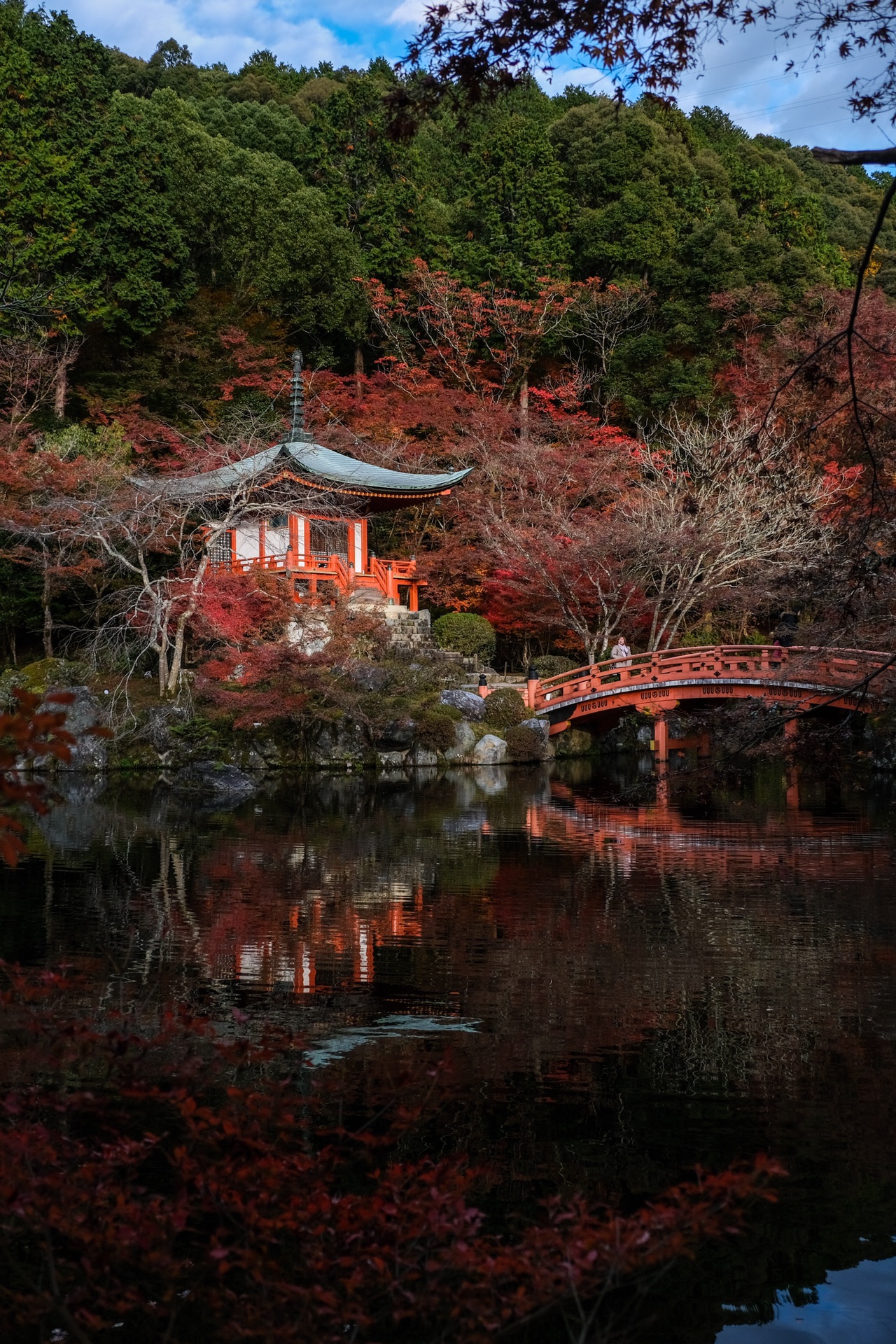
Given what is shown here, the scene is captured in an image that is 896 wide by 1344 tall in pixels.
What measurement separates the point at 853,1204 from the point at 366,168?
29.0 meters

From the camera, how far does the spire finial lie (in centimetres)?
2358

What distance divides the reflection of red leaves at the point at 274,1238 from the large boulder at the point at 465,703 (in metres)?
16.8

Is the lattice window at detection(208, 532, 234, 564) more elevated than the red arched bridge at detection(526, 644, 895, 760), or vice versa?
the lattice window at detection(208, 532, 234, 564)

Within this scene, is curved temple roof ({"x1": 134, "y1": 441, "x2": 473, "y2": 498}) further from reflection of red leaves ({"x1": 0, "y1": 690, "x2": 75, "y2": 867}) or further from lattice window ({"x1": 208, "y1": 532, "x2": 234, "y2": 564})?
reflection of red leaves ({"x1": 0, "y1": 690, "x2": 75, "y2": 867})

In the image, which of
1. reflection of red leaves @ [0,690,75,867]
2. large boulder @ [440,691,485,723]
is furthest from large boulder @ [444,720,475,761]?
reflection of red leaves @ [0,690,75,867]

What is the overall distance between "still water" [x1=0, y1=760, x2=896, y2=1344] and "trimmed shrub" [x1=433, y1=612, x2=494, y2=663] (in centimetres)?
963

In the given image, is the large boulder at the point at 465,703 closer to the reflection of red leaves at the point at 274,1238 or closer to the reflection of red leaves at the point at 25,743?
the reflection of red leaves at the point at 274,1238

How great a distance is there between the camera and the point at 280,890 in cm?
979

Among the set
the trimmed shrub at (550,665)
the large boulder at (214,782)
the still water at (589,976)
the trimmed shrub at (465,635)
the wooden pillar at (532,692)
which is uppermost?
the trimmed shrub at (465,635)

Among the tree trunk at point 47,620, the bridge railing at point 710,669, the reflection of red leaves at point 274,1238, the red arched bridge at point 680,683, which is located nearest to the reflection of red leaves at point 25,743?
the reflection of red leaves at point 274,1238

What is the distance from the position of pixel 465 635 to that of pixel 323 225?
1072 centimetres

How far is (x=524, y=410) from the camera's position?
2683cm

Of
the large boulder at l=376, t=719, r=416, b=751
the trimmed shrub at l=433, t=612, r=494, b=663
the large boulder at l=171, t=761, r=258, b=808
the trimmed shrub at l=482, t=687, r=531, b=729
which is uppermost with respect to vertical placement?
the trimmed shrub at l=433, t=612, r=494, b=663

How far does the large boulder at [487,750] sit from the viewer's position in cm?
2025
